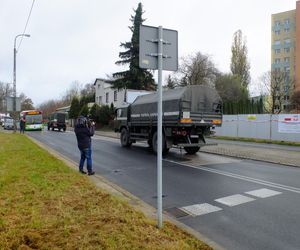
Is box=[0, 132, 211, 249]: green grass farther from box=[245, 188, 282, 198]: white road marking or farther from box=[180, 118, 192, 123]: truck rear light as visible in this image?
box=[180, 118, 192, 123]: truck rear light

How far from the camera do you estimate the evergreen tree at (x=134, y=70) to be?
41938mm

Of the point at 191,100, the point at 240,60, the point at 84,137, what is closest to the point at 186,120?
the point at 191,100

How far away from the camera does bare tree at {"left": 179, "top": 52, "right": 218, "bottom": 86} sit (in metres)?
50.2

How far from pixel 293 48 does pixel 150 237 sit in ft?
311

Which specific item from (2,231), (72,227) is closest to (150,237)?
(72,227)

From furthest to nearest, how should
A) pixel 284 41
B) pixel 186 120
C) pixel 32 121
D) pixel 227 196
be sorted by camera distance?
pixel 284 41 < pixel 32 121 < pixel 186 120 < pixel 227 196

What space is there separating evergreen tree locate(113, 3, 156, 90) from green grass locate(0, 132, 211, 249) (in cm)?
3554

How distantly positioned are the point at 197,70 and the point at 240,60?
21456 mm

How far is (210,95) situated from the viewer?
14484mm

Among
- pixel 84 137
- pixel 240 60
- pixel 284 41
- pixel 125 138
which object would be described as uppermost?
pixel 284 41

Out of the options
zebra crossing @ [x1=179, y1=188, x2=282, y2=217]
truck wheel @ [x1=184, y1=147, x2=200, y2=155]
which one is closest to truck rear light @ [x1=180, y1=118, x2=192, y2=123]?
truck wheel @ [x1=184, y1=147, x2=200, y2=155]

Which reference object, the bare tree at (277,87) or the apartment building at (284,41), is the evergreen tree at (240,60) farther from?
the apartment building at (284,41)

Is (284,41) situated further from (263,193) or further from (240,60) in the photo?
(263,193)

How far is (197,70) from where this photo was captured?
50.3 metres
